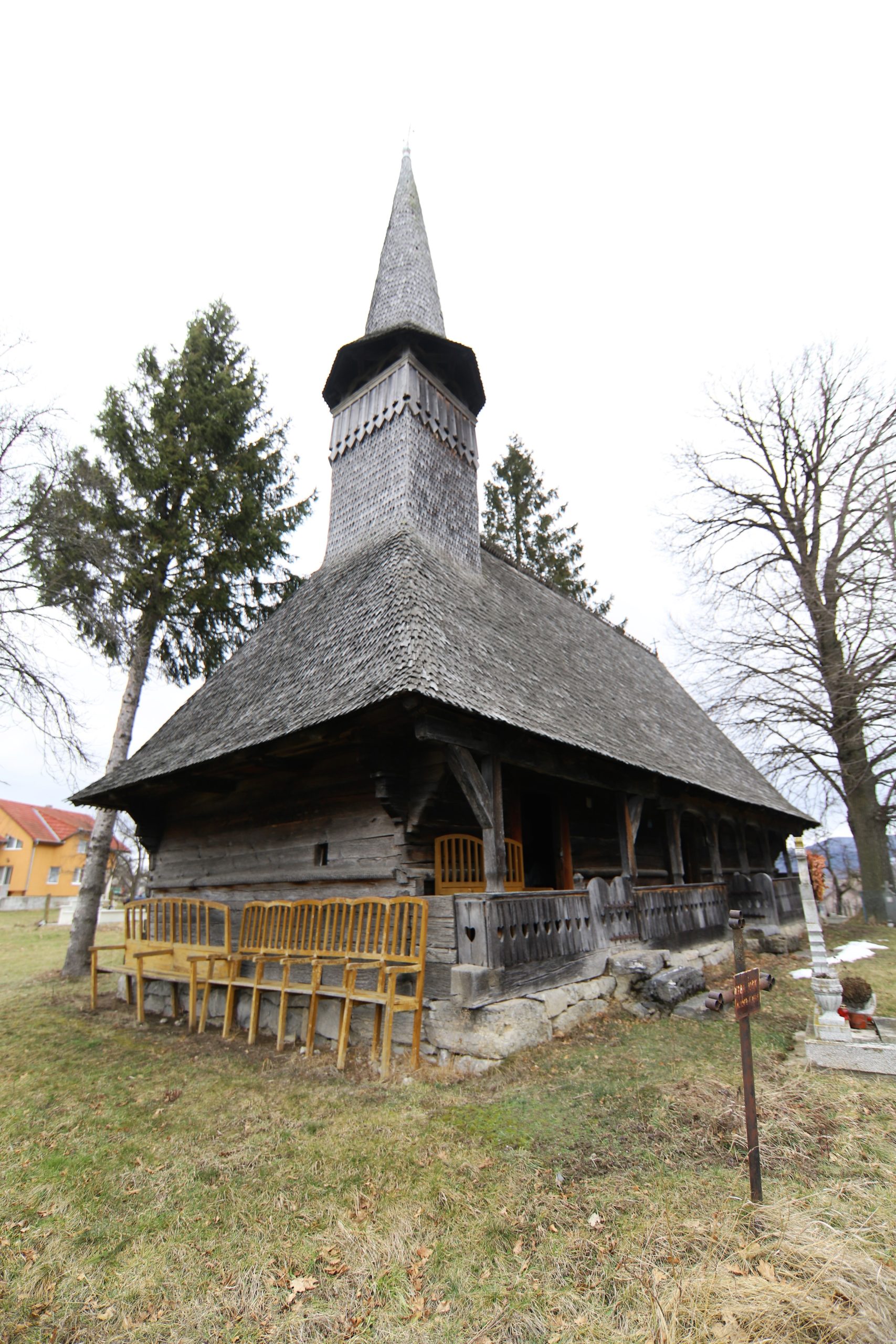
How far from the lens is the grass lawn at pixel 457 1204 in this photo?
2812 millimetres

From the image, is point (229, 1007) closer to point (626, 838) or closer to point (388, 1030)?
point (388, 1030)

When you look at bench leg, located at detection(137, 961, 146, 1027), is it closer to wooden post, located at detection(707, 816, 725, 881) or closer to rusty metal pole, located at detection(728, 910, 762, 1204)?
rusty metal pole, located at detection(728, 910, 762, 1204)

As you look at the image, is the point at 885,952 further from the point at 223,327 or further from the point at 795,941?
the point at 223,327

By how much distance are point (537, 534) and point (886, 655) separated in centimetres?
1403

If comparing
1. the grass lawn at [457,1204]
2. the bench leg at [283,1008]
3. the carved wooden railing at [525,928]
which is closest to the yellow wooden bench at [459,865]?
the carved wooden railing at [525,928]

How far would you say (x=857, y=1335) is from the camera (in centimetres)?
238

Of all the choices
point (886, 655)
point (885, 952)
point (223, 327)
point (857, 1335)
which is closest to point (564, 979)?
point (857, 1335)

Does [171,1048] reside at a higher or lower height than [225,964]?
lower

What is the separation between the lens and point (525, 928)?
260 inches

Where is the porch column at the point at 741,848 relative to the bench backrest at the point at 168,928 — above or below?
above

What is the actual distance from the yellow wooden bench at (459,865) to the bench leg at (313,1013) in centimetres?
153

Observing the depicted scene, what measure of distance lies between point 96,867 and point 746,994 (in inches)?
475

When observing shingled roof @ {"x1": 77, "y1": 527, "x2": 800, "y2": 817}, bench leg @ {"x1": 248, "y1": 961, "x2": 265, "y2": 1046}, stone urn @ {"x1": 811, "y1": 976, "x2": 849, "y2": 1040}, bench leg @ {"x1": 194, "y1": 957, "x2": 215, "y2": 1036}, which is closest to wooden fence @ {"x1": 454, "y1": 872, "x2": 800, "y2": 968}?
stone urn @ {"x1": 811, "y1": 976, "x2": 849, "y2": 1040}

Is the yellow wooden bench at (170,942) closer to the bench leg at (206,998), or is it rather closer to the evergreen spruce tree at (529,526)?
the bench leg at (206,998)
